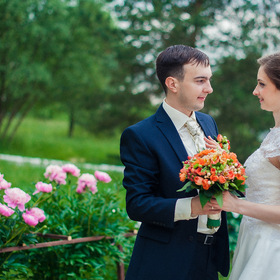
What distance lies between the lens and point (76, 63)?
67.5 ft

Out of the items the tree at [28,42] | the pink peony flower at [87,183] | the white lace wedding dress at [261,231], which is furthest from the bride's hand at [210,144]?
the tree at [28,42]

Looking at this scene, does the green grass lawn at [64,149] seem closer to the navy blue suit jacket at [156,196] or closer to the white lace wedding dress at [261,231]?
the white lace wedding dress at [261,231]

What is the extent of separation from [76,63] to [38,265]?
17.2m

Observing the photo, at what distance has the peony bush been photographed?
379 centimetres

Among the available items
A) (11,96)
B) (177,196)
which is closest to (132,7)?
(11,96)

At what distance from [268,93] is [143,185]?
1129mm

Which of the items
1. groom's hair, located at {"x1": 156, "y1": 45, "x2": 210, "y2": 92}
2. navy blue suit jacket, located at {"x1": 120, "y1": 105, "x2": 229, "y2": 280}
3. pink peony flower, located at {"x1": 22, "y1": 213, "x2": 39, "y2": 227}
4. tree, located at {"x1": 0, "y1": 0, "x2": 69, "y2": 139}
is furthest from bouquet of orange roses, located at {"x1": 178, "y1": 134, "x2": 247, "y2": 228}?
tree, located at {"x1": 0, "y1": 0, "x2": 69, "y2": 139}

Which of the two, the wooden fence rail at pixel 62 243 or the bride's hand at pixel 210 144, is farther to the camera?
the wooden fence rail at pixel 62 243

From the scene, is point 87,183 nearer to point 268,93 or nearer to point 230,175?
point 268,93

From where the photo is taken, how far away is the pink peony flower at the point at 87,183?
469cm

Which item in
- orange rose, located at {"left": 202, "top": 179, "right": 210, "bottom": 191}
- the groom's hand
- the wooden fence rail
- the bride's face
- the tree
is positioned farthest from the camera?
the tree

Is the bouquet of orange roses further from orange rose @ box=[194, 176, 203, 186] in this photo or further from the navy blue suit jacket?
the navy blue suit jacket

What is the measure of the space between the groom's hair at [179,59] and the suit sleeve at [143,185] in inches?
19.2

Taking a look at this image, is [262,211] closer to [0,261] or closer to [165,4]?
[0,261]
